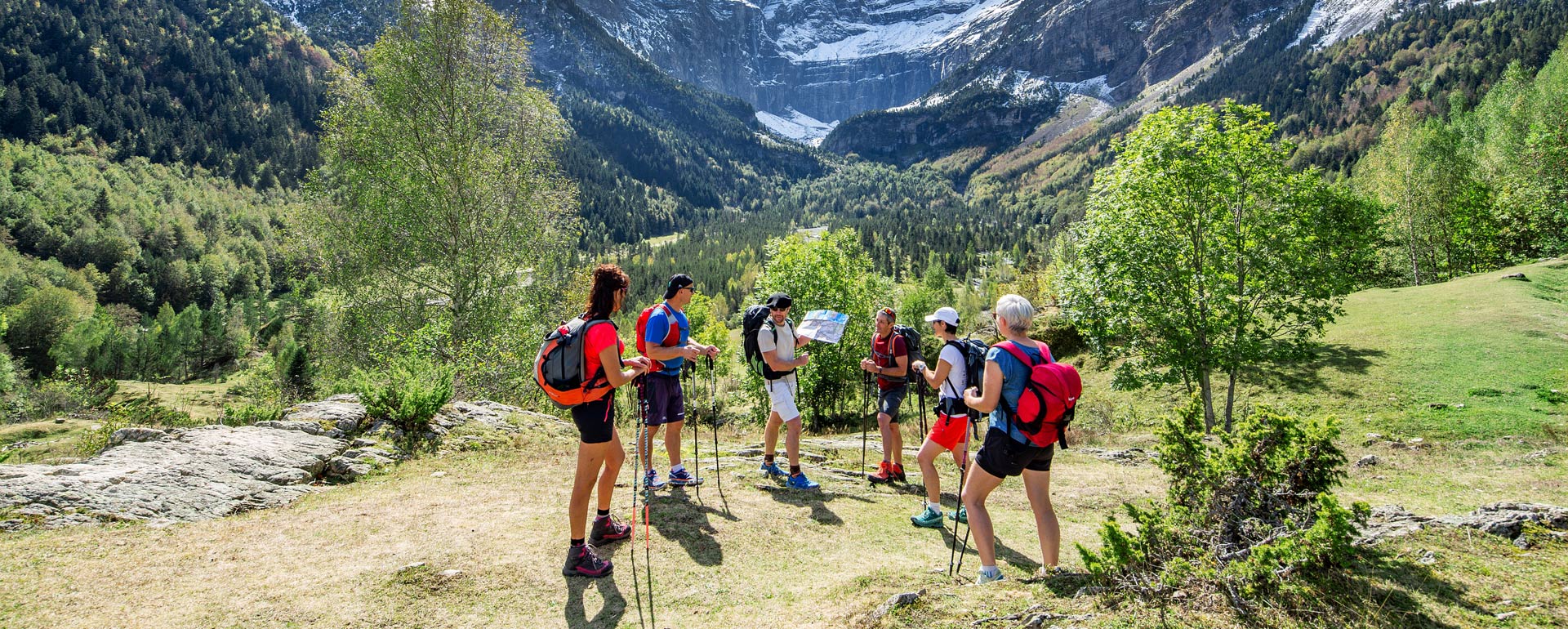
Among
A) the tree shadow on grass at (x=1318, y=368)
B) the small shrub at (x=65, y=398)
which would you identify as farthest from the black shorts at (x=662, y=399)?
the small shrub at (x=65, y=398)

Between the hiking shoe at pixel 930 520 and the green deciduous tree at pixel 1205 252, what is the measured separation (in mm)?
9314

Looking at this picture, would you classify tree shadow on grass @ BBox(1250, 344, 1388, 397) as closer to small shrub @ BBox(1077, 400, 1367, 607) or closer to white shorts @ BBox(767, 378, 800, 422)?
white shorts @ BBox(767, 378, 800, 422)

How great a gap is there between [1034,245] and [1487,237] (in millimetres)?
110505

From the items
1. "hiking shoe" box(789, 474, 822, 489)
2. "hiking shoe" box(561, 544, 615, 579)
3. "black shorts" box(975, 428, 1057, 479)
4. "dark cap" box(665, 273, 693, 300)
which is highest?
"dark cap" box(665, 273, 693, 300)

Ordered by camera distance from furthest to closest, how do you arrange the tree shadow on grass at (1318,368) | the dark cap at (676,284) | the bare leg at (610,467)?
the tree shadow on grass at (1318,368) → the dark cap at (676,284) → the bare leg at (610,467)

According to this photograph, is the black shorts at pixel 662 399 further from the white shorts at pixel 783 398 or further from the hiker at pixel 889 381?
the hiker at pixel 889 381

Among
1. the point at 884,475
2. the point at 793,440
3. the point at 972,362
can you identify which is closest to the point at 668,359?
the point at 793,440

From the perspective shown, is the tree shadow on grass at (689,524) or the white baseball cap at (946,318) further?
the white baseball cap at (946,318)

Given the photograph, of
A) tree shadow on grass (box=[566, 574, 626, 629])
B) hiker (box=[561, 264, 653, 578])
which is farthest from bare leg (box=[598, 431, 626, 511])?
tree shadow on grass (box=[566, 574, 626, 629])

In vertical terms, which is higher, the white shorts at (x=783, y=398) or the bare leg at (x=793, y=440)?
the white shorts at (x=783, y=398)

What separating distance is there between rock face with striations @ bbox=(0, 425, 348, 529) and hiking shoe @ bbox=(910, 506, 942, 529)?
25.0 feet

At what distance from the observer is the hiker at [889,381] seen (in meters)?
8.48

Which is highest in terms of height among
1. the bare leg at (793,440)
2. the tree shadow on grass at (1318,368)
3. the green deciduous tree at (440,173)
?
the green deciduous tree at (440,173)

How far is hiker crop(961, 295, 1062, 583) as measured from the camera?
4887 millimetres
